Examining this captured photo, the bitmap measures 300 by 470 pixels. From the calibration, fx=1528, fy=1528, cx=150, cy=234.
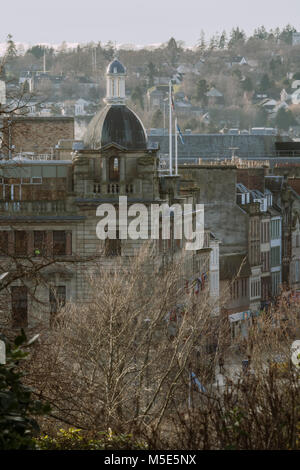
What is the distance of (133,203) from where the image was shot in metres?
77.9

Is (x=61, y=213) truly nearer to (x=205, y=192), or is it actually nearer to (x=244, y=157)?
(x=205, y=192)

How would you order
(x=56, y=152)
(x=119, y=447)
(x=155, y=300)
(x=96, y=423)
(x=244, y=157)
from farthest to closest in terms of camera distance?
(x=244, y=157), (x=56, y=152), (x=155, y=300), (x=96, y=423), (x=119, y=447)

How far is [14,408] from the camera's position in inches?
831

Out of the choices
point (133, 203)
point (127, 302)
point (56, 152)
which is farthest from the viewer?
point (56, 152)

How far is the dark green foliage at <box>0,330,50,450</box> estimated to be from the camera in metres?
20.7

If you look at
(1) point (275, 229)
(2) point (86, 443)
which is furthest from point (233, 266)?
(2) point (86, 443)

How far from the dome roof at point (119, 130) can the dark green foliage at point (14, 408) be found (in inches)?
2230

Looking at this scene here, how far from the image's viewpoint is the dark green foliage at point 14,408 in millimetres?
20703

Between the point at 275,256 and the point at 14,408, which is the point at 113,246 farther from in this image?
the point at 14,408

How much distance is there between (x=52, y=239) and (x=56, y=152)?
17.2 metres

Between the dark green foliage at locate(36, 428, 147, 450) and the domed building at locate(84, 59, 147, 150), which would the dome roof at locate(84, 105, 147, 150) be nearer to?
the domed building at locate(84, 59, 147, 150)

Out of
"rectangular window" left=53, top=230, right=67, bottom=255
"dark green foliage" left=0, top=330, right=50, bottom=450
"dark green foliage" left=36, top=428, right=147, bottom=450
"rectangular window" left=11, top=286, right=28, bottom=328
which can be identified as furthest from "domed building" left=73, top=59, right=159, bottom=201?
"dark green foliage" left=0, top=330, right=50, bottom=450

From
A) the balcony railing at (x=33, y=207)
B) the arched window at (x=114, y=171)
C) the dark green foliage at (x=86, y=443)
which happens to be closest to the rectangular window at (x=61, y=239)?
the balcony railing at (x=33, y=207)

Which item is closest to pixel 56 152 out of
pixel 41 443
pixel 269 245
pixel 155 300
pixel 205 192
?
pixel 205 192
